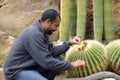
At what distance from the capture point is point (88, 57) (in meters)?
5.73

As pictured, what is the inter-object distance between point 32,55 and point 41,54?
14cm

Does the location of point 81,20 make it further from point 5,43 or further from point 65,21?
point 5,43

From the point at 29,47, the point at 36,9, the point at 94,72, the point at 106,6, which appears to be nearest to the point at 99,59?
the point at 94,72

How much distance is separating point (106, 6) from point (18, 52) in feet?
10.7

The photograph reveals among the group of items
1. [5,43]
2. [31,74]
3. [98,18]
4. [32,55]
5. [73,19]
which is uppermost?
[32,55]

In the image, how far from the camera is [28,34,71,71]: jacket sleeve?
494cm

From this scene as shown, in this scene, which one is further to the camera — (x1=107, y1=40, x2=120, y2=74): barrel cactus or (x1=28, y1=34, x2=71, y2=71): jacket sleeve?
(x1=107, y1=40, x2=120, y2=74): barrel cactus

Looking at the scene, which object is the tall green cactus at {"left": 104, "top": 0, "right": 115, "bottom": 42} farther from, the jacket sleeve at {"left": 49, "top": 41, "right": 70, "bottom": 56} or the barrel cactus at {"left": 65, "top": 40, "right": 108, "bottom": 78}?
the jacket sleeve at {"left": 49, "top": 41, "right": 70, "bottom": 56}

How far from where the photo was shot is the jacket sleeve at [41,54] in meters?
4.94

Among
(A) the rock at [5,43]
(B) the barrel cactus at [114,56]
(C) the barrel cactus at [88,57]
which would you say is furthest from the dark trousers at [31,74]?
(A) the rock at [5,43]

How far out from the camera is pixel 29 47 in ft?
16.4

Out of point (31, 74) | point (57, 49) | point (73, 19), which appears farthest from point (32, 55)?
point (73, 19)

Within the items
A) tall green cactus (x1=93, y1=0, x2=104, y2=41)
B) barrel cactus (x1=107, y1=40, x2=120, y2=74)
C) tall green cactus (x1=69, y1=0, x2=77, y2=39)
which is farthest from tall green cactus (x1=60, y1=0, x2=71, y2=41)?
barrel cactus (x1=107, y1=40, x2=120, y2=74)

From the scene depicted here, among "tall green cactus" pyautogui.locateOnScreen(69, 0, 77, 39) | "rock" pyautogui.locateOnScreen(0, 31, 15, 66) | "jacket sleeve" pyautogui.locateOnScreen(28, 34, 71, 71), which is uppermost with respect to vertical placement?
"jacket sleeve" pyautogui.locateOnScreen(28, 34, 71, 71)
